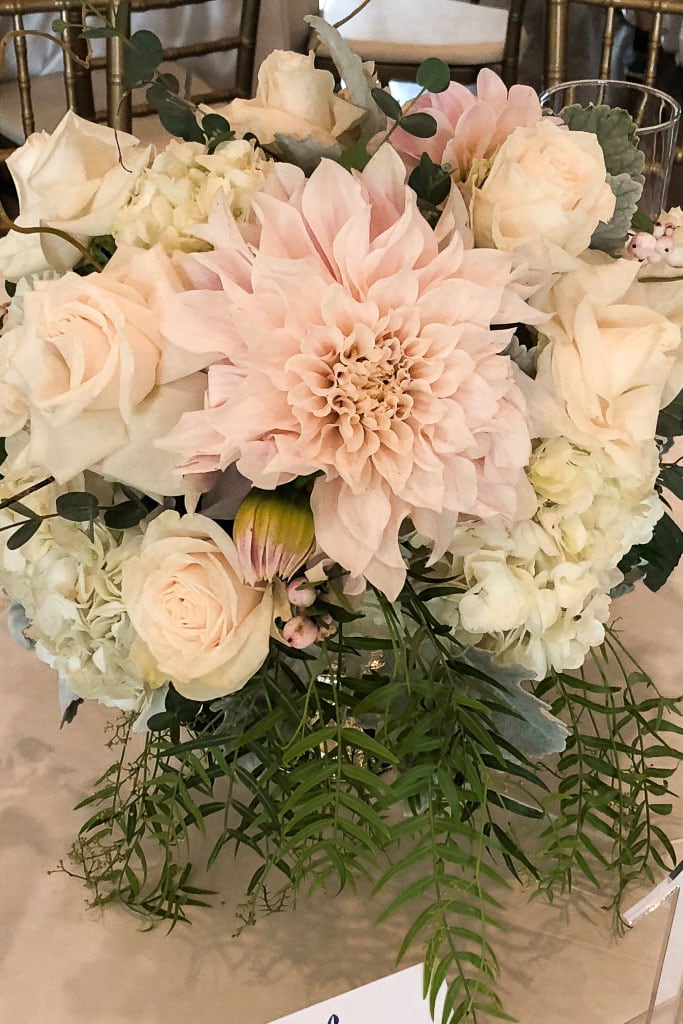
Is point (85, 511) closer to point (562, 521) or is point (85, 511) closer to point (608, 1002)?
point (562, 521)

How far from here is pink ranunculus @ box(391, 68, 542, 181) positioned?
1.79 ft

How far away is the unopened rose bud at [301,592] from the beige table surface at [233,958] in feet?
0.79

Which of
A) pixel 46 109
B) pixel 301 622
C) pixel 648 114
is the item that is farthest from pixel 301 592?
pixel 46 109

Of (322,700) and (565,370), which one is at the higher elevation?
(565,370)

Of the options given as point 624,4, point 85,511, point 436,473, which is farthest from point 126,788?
point 624,4

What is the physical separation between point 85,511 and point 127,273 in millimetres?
125

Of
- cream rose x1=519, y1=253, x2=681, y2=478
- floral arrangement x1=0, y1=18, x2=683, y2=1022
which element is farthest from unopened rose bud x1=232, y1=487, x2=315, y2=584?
cream rose x1=519, y1=253, x2=681, y2=478

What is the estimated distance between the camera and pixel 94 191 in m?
0.51

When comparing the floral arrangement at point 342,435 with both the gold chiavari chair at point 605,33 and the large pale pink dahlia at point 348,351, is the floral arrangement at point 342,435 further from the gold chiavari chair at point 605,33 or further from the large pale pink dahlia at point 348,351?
the gold chiavari chair at point 605,33

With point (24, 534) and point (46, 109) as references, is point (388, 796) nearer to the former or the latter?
point (24, 534)

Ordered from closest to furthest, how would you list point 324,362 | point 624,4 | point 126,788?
1. point 324,362
2. point 126,788
3. point 624,4

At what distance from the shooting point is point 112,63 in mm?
1324

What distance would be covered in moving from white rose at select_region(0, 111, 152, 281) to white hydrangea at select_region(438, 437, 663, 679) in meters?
0.24

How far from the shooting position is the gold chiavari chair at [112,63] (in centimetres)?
131
